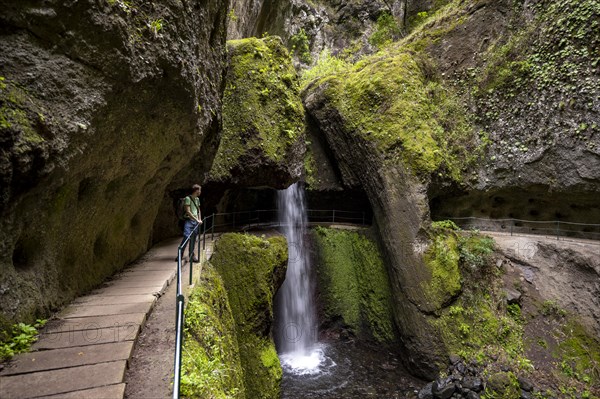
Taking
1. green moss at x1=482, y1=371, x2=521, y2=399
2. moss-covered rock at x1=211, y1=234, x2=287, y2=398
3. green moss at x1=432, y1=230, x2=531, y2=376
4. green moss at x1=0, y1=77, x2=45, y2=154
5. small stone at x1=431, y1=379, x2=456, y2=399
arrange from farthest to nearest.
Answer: green moss at x1=432, y1=230, x2=531, y2=376
small stone at x1=431, y1=379, x2=456, y2=399
green moss at x1=482, y1=371, x2=521, y2=399
moss-covered rock at x1=211, y1=234, x2=287, y2=398
green moss at x1=0, y1=77, x2=45, y2=154

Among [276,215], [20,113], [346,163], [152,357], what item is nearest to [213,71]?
[20,113]

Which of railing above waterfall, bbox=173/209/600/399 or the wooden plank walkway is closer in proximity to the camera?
the wooden plank walkway

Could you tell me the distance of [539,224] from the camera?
1287 centimetres

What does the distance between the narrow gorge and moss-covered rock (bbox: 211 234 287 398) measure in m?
0.05

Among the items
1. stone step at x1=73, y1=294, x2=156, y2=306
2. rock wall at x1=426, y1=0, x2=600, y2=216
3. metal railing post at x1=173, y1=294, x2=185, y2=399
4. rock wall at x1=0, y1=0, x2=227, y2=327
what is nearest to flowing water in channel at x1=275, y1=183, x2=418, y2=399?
rock wall at x1=426, y1=0, x2=600, y2=216

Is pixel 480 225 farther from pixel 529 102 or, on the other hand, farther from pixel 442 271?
pixel 529 102

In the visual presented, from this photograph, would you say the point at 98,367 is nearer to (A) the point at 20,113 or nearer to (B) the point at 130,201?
(A) the point at 20,113

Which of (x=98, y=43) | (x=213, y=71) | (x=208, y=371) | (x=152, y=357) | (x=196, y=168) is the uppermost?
(x=213, y=71)

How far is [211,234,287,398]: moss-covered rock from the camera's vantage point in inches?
303

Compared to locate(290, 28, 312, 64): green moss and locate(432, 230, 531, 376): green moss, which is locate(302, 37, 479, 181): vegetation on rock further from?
locate(290, 28, 312, 64): green moss

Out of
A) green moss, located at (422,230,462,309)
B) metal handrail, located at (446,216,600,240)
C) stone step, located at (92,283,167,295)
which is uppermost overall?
metal handrail, located at (446,216,600,240)

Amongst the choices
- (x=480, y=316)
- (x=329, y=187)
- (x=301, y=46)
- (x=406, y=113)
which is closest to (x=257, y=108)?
(x=406, y=113)

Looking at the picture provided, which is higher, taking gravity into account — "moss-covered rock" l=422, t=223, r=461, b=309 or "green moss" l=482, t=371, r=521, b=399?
"moss-covered rock" l=422, t=223, r=461, b=309

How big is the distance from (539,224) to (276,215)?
1121 centimetres
